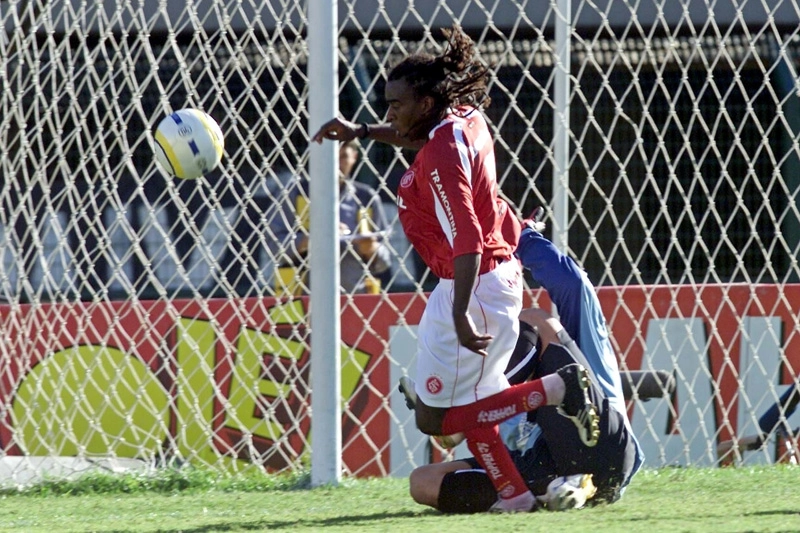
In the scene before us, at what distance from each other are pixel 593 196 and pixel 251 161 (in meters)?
1.88

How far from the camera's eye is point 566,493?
3854mm

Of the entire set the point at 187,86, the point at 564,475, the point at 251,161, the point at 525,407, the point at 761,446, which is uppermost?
the point at 187,86

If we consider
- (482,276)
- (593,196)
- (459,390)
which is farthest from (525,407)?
(593,196)

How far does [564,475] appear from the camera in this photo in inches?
154

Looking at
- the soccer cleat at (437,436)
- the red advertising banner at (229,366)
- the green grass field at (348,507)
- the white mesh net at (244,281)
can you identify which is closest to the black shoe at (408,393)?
the soccer cleat at (437,436)

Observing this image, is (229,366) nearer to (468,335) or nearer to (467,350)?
(467,350)

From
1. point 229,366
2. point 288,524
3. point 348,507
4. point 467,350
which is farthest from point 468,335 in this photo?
point 229,366

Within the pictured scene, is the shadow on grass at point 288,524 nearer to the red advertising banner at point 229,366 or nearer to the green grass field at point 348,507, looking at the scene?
the green grass field at point 348,507

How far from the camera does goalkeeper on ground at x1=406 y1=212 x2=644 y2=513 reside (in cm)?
392

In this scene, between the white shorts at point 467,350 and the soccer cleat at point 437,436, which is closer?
the white shorts at point 467,350

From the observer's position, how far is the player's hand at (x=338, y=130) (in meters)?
4.32

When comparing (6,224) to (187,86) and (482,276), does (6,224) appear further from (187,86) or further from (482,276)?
(482,276)

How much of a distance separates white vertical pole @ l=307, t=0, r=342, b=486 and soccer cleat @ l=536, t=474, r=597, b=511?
3.86ft

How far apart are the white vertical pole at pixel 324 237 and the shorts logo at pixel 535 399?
1.21 metres
